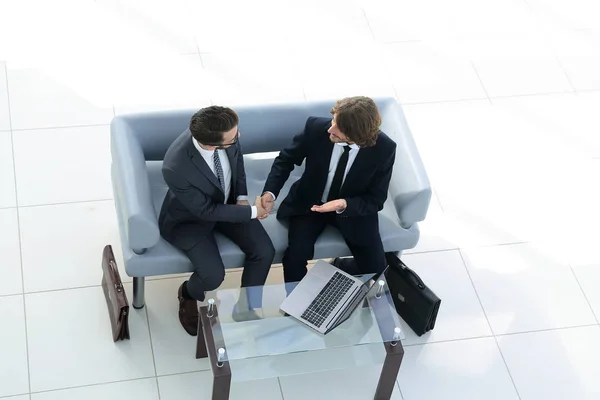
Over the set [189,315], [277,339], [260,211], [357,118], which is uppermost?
[357,118]

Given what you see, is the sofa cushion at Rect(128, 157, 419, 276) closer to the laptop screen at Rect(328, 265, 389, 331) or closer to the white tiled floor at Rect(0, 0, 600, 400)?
the laptop screen at Rect(328, 265, 389, 331)

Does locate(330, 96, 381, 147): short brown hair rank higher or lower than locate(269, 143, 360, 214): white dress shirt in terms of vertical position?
higher

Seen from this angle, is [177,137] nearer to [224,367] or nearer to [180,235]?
[180,235]

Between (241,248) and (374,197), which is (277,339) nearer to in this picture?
(241,248)

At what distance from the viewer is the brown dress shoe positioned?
4.29 metres

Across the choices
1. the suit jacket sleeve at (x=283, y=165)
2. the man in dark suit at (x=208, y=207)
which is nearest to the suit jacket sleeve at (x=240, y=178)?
the man in dark suit at (x=208, y=207)

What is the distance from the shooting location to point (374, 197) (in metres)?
4.16

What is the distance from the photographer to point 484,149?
541cm

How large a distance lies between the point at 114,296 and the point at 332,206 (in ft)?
3.39

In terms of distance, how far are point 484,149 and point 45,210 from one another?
2454 millimetres

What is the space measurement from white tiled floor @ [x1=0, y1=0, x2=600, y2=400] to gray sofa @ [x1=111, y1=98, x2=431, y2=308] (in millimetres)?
415

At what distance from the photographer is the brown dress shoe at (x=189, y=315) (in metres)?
4.29

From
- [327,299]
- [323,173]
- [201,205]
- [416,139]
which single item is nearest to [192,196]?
Result: [201,205]

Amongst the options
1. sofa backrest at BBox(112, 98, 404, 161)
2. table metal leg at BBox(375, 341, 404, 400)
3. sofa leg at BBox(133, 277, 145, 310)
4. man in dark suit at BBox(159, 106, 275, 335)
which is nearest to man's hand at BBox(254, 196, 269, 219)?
man in dark suit at BBox(159, 106, 275, 335)
